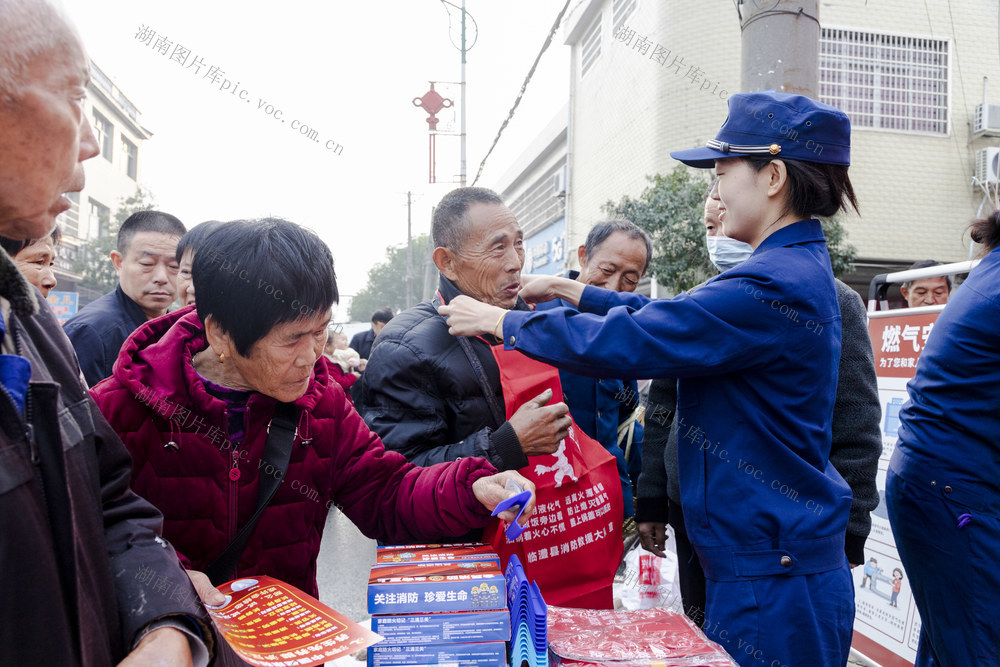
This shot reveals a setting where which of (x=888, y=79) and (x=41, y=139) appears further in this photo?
(x=888, y=79)

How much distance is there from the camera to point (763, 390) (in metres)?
1.72

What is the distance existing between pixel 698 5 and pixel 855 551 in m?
11.1

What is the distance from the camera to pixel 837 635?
1713mm

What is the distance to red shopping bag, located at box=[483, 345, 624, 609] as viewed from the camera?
1.88 m

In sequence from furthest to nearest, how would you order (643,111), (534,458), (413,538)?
1. (643,111)
2. (534,458)
3. (413,538)

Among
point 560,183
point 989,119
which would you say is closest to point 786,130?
point 989,119

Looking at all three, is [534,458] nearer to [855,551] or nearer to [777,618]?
[777,618]

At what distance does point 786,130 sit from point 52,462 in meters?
1.80

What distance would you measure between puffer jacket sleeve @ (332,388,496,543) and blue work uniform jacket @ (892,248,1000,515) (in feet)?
5.23

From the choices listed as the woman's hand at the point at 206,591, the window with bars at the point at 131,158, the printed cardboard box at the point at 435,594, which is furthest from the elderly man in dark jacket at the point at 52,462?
the window with bars at the point at 131,158

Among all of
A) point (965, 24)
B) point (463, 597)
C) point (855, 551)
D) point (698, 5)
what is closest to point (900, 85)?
point (965, 24)

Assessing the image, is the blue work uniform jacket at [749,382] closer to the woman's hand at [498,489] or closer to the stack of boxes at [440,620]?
the woman's hand at [498,489]

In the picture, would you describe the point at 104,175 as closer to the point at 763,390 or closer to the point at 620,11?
the point at 620,11

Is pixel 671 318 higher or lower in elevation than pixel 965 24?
lower
